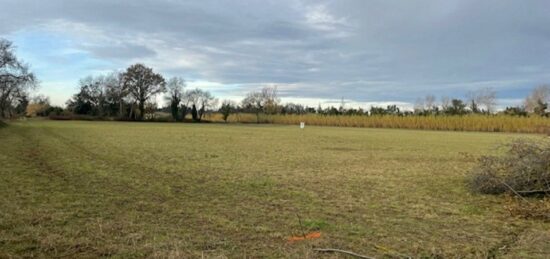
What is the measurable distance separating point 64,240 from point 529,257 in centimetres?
480

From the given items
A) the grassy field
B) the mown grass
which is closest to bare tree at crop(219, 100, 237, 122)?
the mown grass

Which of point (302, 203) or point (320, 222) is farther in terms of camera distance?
point (302, 203)

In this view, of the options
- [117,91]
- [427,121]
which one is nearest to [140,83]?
[117,91]

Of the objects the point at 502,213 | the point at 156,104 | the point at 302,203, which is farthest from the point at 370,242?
the point at 156,104

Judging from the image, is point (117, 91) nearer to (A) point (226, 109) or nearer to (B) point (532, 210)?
(A) point (226, 109)

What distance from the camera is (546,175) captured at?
26.0 feet

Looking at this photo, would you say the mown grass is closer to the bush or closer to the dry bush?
the bush

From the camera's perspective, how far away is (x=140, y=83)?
270ft

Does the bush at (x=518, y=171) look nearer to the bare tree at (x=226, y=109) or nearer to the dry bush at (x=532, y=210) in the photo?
the dry bush at (x=532, y=210)

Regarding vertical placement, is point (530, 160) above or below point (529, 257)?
above

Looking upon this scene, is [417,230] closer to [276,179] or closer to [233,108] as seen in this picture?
[276,179]

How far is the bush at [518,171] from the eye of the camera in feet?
26.4

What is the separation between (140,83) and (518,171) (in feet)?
261

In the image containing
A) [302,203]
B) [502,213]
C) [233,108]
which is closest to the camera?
[502,213]
